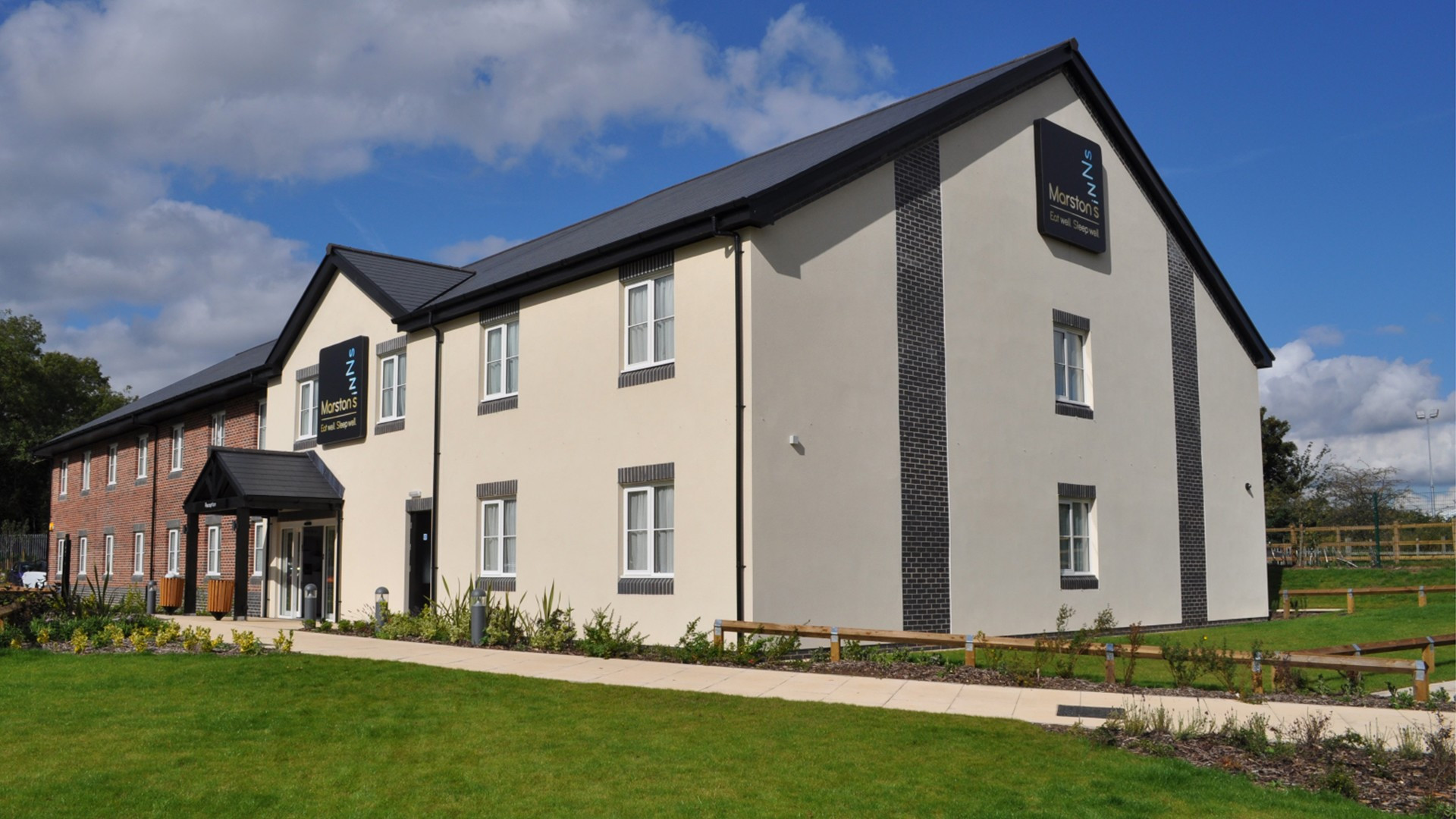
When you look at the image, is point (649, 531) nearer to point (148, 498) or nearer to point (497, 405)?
point (497, 405)

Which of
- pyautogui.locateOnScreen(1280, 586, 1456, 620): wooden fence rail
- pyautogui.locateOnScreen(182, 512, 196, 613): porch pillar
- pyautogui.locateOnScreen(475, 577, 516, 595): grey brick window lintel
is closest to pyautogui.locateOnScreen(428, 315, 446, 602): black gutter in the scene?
pyautogui.locateOnScreen(475, 577, 516, 595): grey brick window lintel

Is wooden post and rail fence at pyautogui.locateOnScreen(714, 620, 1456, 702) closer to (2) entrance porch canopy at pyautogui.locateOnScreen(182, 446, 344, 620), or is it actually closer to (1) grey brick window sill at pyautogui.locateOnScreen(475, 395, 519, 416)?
(1) grey brick window sill at pyautogui.locateOnScreen(475, 395, 519, 416)

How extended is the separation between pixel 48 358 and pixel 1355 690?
72.7 metres

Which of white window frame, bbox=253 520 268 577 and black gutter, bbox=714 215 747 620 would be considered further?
white window frame, bbox=253 520 268 577

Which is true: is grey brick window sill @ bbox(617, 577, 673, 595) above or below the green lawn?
above

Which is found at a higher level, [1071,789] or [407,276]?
[407,276]

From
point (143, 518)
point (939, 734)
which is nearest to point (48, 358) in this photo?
point (143, 518)

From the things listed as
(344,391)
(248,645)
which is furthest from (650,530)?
(344,391)

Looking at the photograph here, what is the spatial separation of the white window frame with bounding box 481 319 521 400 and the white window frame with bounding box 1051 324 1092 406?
31.3 feet

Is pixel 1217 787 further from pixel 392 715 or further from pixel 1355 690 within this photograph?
pixel 392 715

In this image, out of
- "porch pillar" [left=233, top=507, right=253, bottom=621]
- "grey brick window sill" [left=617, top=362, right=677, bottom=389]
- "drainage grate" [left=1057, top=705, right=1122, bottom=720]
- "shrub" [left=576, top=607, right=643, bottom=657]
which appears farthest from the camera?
"porch pillar" [left=233, top=507, right=253, bottom=621]

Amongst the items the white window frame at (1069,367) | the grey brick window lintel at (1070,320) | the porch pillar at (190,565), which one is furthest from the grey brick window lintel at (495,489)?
the grey brick window lintel at (1070,320)

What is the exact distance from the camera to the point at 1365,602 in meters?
26.9

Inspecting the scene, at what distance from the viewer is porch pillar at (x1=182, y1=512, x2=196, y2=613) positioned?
27.5m
